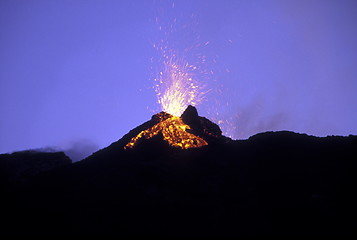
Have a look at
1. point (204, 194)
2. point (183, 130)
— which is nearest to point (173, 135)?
point (183, 130)

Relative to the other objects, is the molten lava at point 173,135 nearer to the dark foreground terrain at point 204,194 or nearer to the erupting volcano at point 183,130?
the erupting volcano at point 183,130

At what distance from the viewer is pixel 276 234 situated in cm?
1652

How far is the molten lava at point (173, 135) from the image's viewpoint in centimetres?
3536

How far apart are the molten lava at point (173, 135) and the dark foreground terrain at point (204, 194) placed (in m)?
3.55

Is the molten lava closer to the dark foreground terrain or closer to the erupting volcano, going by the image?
the erupting volcano

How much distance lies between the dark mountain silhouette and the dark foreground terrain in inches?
2.9

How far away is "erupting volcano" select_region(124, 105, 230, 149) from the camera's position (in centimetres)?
3575

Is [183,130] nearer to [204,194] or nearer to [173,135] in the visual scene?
[173,135]

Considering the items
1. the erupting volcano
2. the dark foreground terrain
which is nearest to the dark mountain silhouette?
the dark foreground terrain

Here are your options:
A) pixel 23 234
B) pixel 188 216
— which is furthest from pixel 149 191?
pixel 23 234

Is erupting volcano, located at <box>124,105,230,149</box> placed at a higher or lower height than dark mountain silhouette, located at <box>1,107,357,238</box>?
higher

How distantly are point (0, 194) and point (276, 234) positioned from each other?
78.9ft

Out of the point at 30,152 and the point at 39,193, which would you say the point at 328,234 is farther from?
the point at 30,152

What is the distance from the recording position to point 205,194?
896 inches
